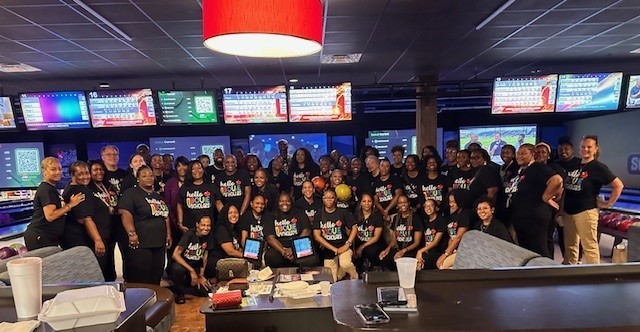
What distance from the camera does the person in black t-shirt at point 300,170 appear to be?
532 centimetres

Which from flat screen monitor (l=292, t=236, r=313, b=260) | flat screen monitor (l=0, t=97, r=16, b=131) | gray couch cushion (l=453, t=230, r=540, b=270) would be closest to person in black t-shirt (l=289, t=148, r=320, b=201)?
flat screen monitor (l=292, t=236, r=313, b=260)

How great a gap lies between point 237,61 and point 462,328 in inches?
194

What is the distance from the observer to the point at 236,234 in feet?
14.5

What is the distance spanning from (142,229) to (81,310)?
288 cm

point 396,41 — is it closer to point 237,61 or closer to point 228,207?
point 237,61

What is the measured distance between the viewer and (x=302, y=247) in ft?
13.8

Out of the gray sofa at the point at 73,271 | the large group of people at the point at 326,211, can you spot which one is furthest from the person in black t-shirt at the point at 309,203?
the gray sofa at the point at 73,271

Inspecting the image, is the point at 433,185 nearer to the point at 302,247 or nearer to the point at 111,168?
the point at 302,247

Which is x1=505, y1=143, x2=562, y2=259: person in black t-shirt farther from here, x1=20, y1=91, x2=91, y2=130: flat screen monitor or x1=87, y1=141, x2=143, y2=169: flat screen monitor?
x1=87, y1=141, x2=143, y2=169: flat screen monitor

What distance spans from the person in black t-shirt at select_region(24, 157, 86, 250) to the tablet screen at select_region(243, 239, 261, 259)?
1.58m

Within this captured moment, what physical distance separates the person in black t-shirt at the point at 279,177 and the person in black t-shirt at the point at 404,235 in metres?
1.48

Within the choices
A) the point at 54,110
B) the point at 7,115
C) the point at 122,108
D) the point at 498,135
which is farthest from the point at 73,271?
the point at 498,135

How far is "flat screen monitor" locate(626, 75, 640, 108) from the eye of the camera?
17.9 ft

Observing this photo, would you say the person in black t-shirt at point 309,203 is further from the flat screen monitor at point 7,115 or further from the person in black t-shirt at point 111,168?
the flat screen monitor at point 7,115
